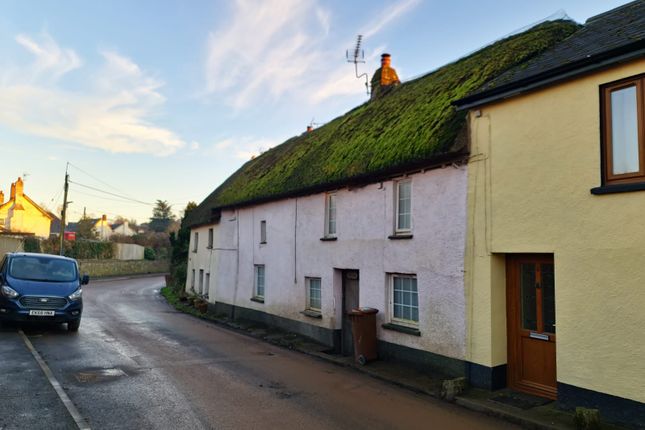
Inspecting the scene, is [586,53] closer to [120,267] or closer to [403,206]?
[403,206]

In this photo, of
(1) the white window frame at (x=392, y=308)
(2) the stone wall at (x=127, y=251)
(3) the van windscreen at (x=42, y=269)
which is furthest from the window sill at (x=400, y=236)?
(2) the stone wall at (x=127, y=251)

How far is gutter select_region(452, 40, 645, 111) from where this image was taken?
21.9 feet

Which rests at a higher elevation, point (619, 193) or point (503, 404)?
point (619, 193)

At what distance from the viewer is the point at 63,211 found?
35875 millimetres

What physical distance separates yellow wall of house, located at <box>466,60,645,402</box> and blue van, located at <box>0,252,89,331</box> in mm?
10541

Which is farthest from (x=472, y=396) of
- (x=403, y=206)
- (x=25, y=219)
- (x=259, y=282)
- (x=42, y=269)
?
(x=25, y=219)

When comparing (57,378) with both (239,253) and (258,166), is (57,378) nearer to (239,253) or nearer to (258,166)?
(239,253)

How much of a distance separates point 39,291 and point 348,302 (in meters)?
8.19

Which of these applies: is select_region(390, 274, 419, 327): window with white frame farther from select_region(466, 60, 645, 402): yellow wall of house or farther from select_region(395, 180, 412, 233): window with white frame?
select_region(466, 60, 645, 402): yellow wall of house

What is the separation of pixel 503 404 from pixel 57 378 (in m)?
7.60

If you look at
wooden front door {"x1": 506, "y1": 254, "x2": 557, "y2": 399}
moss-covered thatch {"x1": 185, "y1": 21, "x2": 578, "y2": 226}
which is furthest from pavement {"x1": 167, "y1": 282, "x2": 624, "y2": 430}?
moss-covered thatch {"x1": 185, "y1": 21, "x2": 578, "y2": 226}

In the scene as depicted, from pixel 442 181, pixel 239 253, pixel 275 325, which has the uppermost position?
pixel 442 181

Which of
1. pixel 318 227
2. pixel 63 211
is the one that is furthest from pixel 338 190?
pixel 63 211

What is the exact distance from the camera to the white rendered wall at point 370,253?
9156 millimetres
